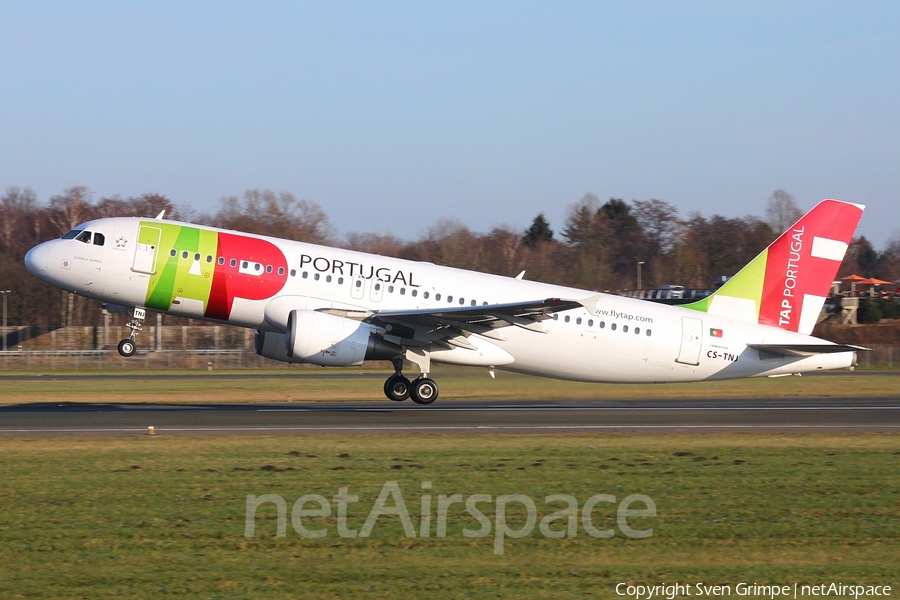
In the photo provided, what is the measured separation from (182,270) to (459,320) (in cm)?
725

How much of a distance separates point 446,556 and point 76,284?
18.5 m

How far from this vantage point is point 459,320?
24.9m

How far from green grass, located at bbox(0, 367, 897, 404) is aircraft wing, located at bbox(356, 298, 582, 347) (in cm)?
169

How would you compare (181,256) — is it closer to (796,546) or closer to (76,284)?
(76,284)

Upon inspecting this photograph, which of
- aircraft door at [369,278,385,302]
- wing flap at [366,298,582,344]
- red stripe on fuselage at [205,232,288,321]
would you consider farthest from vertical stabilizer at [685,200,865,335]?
red stripe on fuselage at [205,232,288,321]

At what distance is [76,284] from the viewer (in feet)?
83.4

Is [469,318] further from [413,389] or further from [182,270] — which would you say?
[182,270]

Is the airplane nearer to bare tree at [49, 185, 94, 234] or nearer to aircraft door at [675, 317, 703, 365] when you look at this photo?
aircraft door at [675, 317, 703, 365]

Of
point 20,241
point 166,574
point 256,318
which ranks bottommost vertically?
point 166,574

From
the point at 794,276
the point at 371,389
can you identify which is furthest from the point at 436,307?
the point at 371,389

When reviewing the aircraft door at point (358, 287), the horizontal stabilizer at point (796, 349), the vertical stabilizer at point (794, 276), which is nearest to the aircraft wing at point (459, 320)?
the aircraft door at point (358, 287)

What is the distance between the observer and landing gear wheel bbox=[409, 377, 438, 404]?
2627 centimetres

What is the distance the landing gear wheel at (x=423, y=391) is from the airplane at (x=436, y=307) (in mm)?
32

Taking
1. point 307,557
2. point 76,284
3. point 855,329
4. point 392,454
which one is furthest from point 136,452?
point 855,329
